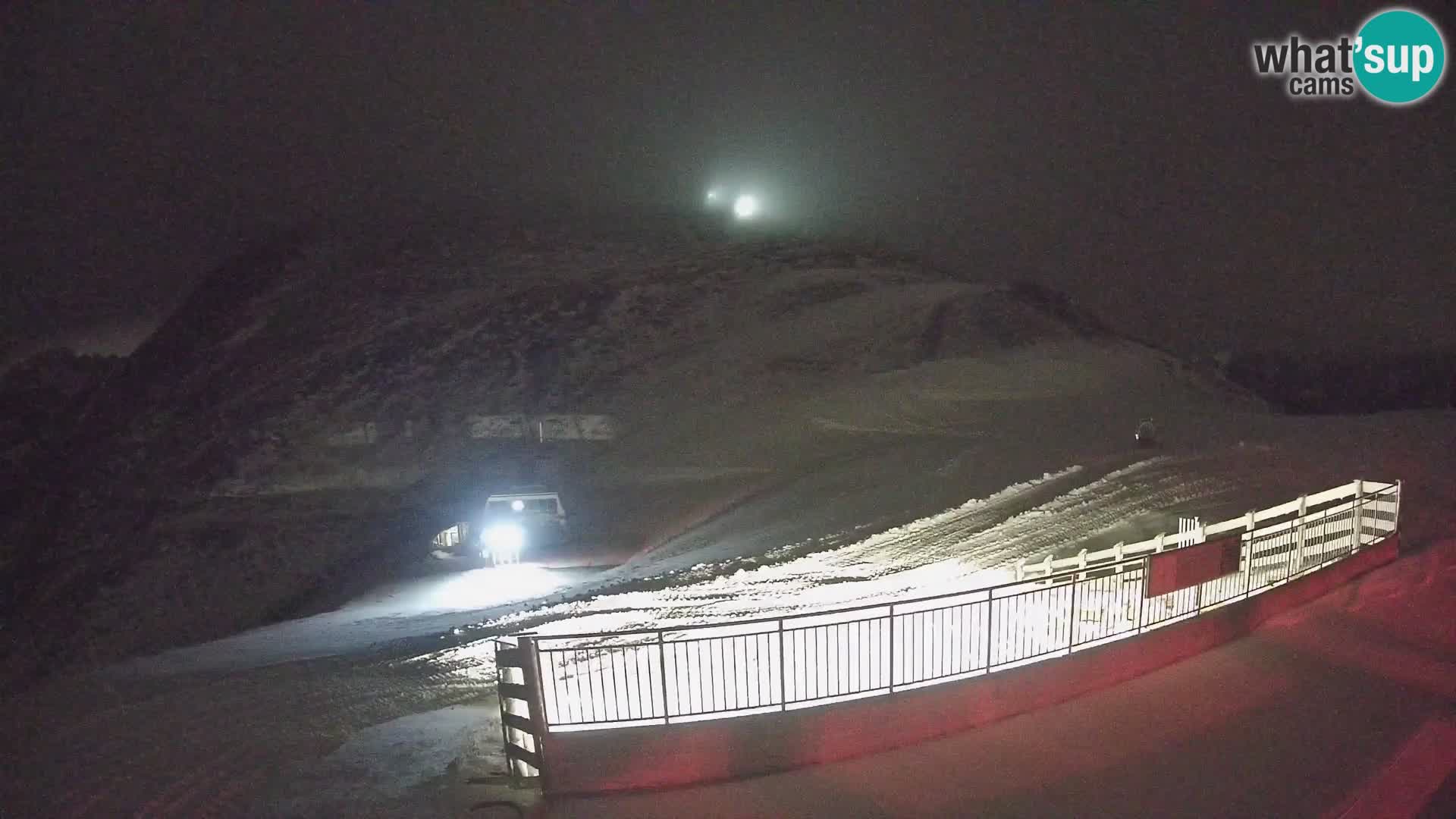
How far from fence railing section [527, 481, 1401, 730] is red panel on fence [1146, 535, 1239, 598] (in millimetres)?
113

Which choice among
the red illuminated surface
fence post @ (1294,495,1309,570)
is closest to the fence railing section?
fence post @ (1294,495,1309,570)

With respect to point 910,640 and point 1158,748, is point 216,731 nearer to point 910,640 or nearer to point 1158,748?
point 910,640

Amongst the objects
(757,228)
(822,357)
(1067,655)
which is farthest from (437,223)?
(1067,655)

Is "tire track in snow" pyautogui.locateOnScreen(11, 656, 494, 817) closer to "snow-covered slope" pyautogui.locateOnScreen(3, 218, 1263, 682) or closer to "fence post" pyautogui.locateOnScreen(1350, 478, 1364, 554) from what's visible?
"snow-covered slope" pyautogui.locateOnScreen(3, 218, 1263, 682)

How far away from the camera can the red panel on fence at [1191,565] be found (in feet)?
26.6

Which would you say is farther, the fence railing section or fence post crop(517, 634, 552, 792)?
the fence railing section

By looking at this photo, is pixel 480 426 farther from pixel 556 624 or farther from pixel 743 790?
pixel 743 790

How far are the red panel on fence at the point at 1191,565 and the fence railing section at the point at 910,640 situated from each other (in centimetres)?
11

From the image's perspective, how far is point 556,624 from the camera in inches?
456

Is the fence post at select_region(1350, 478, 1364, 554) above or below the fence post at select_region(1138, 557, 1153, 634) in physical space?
below

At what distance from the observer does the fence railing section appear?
22.0ft

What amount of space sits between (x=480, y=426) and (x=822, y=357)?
48.4 ft

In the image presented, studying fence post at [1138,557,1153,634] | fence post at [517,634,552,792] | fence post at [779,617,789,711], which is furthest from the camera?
fence post at [1138,557,1153,634]

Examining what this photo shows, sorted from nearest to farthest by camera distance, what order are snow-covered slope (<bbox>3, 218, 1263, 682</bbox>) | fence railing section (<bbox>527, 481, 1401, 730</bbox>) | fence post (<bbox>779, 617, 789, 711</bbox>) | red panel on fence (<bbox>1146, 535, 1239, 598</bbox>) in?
fence post (<bbox>779, 617, 789, 711</bbox>)
fence railing section (<bbox>527, 481, 1401, 730</bbox>)
red panel on fence (<bbox>1146, 535, 1239, 598</bbox>)
snow-covered slope (<bbox>3, 218, 1263, 682</bbox>)
